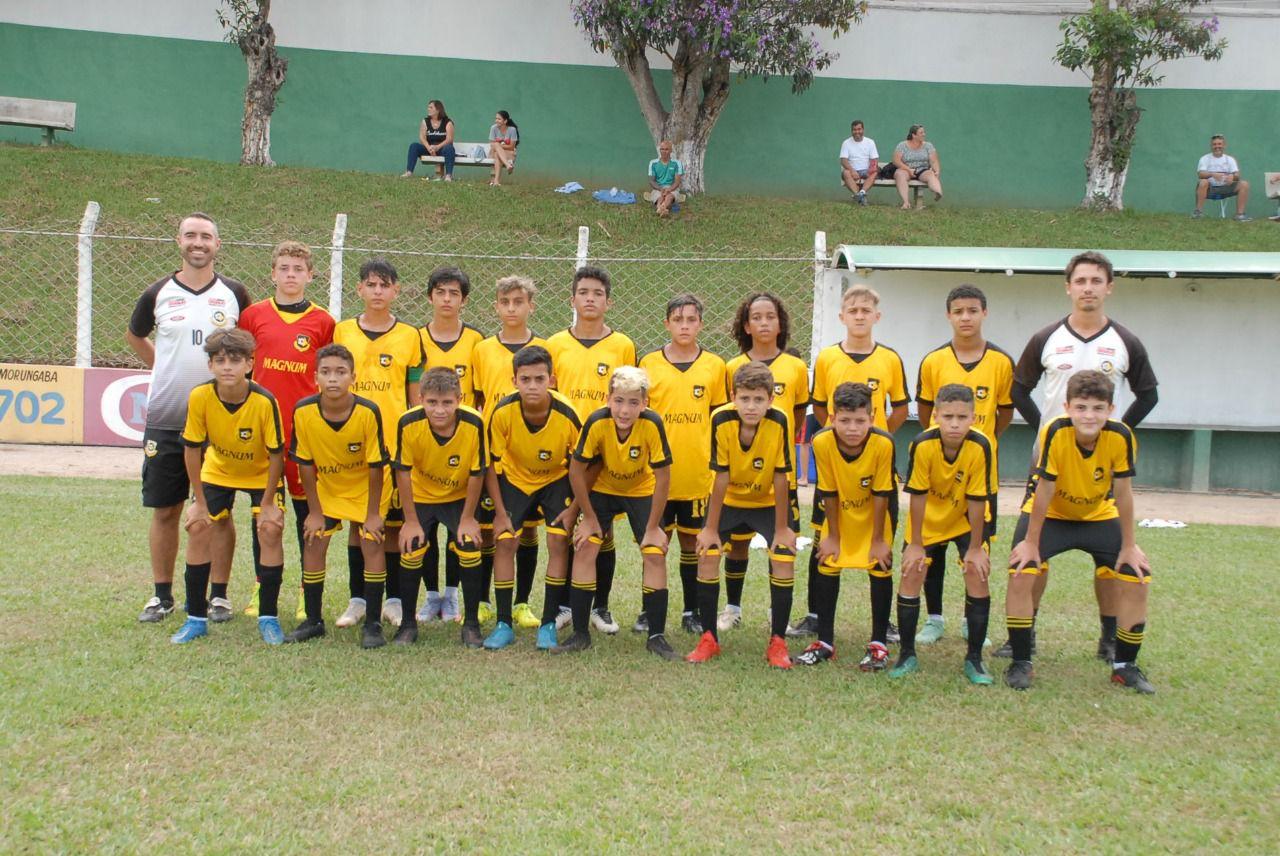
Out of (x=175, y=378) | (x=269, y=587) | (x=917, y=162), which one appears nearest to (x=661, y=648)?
(x=269, y=587)

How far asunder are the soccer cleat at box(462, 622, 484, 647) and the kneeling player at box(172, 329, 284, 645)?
792mm

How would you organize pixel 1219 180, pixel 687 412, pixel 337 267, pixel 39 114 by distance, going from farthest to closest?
1. pixel 1219 180
2. pixel 39 114
3. pixel 337 267
4. pixel 687 412

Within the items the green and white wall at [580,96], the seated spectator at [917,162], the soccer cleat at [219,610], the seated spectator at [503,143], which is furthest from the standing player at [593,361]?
the green and white wall at [580,96]

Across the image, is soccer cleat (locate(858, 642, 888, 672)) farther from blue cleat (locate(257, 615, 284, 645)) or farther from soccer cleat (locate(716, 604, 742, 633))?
blue cleat (locate(257, 615, 284, 645))

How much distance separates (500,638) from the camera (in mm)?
4980

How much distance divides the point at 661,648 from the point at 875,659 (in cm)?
92

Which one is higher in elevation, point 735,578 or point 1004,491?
point 1004,491

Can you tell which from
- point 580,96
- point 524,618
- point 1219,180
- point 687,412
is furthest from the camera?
point 580,96

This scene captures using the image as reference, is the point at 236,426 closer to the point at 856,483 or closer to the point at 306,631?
the point at 306,631

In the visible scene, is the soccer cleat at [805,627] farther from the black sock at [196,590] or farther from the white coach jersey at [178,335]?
the white coach jersey at [178,335]

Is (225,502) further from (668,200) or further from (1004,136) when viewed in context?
(1004,136)

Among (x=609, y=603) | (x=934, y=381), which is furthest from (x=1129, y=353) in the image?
(x=609, y=603)

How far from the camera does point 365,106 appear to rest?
1891 cm

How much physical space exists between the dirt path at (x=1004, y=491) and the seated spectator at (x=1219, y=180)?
32.1ft
